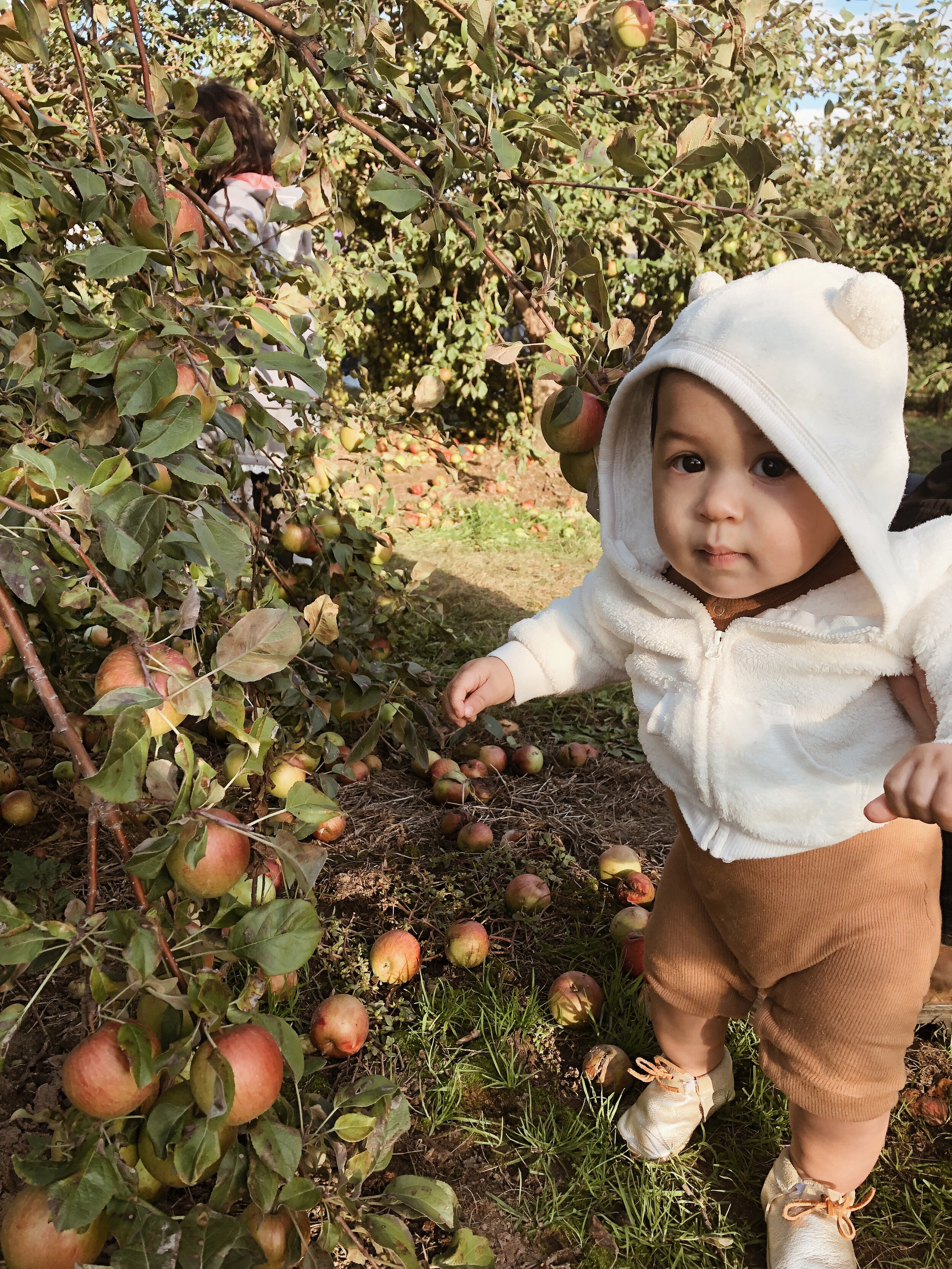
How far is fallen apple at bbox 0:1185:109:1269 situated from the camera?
879mm

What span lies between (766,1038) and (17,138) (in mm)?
1638

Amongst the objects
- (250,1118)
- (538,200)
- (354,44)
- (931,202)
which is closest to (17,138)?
(354,44)

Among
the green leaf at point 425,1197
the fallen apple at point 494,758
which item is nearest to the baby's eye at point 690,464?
the green leaf at point 425,1197

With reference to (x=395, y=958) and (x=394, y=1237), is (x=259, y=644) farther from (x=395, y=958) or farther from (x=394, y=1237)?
(x=395, y=958)

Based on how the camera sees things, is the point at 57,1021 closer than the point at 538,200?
No

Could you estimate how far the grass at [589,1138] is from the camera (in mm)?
1356

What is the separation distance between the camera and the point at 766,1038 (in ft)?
4.23

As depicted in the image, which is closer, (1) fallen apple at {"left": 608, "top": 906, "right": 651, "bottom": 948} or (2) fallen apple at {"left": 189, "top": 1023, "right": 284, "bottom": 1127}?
(2) fallen apple at {"left": 189, "top": 1023, "right": 284, "bottom": 1127}

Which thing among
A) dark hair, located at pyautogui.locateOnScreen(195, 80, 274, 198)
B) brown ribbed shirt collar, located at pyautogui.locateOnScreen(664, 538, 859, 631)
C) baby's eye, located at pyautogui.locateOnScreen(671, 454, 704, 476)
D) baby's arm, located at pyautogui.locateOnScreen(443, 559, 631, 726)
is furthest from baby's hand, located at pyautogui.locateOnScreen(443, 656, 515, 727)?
dark hair, located at pyautogui.locateOnScreen(195, 80, 274, 198)

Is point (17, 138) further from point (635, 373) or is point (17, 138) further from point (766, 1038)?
point (766, 1038)

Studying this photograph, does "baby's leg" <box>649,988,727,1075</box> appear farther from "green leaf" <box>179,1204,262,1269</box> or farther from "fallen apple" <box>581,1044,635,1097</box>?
"green leaf" <box>179,1204,262,1269</box>

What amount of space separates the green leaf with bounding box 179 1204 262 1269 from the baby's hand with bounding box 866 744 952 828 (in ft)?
2.25

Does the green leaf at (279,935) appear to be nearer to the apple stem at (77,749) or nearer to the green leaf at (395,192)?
the apple stem at (77,749)

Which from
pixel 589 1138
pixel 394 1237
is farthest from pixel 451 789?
pixel 394 1237
